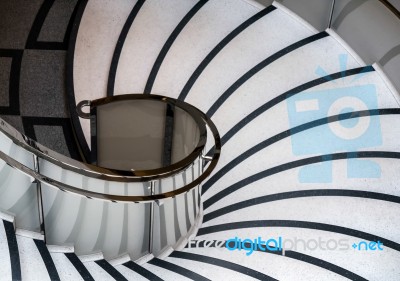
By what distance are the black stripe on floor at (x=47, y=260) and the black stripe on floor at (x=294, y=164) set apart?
1681 millimetres

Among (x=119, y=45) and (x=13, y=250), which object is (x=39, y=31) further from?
(x=13, y=250)

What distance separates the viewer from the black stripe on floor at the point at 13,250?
2896 mm

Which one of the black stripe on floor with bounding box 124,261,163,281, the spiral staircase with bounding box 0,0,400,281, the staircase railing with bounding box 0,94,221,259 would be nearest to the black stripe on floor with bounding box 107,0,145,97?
the spiral staircase with bounding box 0,0,400,281

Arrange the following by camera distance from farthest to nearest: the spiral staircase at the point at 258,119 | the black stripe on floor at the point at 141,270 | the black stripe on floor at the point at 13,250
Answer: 1. the spiral staircase at the point at 258,119
2. the black stripe on floor at the point at 141,270
3. the black stripe on floor at the point at 13,250

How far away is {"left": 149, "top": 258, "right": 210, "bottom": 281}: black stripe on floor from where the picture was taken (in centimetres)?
374

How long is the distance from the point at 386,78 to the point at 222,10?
1.51 m

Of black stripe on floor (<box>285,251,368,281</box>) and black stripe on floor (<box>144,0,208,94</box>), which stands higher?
black stripe on floor (<box>144,0,208,94</box>)

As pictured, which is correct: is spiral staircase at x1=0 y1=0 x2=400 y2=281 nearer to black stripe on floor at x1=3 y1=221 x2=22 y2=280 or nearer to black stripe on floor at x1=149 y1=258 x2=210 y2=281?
black stripe on floor at x1=149 y1=258 x2=210 y2=281

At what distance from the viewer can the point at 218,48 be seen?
5.05 meters

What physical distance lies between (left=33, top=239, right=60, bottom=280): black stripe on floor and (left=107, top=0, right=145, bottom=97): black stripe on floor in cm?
179

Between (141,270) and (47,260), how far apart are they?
787mm

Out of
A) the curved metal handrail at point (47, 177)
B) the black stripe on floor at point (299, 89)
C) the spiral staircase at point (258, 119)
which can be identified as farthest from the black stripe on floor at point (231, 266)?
the black stripe on floor at point (299, 89)

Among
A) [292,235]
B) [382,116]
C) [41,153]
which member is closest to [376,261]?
[292,235]

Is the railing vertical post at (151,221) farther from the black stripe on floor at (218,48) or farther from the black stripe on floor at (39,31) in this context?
the black stripe on floor at (39,31)
